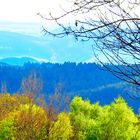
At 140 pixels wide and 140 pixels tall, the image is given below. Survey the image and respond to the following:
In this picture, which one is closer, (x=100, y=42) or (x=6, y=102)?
(x=100, y=42)

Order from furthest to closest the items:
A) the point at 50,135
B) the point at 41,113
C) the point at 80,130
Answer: the point at 80,130
the point at 41,113
the point at 50,135

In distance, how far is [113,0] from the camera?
6453mm

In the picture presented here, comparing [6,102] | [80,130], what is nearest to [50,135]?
[80,130]

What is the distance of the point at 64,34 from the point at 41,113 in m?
59.9

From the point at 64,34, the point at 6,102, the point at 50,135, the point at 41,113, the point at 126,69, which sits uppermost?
the point at 6,102

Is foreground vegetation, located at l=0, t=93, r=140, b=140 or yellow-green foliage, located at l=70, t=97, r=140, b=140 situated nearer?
foreground vegetation, located at l=0, t=93, r=140, b=140

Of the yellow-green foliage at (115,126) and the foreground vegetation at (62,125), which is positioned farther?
the yellow-green foliage at (115,126)

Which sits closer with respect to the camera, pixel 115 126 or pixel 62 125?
pixel 62 125

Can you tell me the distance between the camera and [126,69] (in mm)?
6617

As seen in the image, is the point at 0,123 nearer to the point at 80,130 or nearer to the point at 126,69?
the point at 80,130

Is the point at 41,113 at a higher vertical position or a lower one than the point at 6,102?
lower

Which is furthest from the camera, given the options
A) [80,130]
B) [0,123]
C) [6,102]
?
[6,102]

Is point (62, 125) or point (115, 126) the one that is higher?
point (62, 125)

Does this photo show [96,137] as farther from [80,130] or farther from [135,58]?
[135,58]
